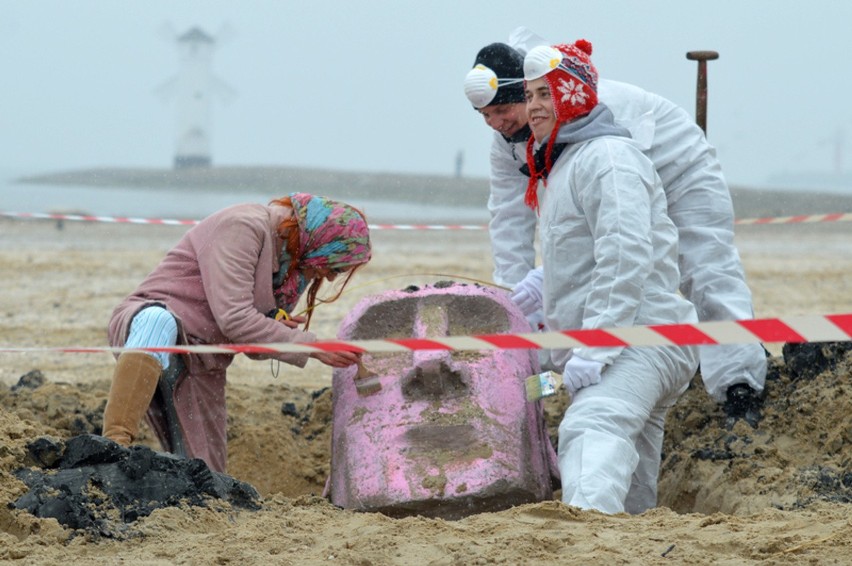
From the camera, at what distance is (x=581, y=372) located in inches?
181

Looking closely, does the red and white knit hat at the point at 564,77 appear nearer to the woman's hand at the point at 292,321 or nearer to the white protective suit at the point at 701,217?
the white protective suit at the point at 701,217

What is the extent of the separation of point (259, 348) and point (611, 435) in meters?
1.24

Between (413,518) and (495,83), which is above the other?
(495,83)

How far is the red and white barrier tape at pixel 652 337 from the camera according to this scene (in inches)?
134

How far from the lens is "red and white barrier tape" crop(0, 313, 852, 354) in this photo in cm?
341

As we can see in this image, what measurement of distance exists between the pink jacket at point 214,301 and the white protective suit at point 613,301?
0.99m

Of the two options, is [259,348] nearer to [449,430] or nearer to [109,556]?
[449,430]

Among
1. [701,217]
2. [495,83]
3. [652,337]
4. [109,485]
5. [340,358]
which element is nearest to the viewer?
[652,337]

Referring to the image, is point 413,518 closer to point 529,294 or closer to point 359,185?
point 529,294

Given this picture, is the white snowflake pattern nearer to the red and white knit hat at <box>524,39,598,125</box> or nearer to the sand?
the red and white knit hat at <box>524,39,598,125</box>

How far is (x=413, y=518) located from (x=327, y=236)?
139 cm

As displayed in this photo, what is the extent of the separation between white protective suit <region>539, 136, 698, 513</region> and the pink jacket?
3.24ft

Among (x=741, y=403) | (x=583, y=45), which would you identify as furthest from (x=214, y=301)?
(x=741, y=403)

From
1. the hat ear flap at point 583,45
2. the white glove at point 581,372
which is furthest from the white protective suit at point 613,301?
the hat ear flap at point 583,45
